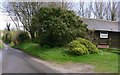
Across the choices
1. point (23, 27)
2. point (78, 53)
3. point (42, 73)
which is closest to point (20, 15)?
point (23, 27)

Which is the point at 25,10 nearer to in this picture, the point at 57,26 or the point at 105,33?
the point at 57,26

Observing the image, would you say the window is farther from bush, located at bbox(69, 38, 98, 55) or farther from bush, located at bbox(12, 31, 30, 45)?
bush, located at bbox(69, 38, 98, 55)

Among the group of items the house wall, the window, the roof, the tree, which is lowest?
the house wall

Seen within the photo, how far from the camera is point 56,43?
12219 mm

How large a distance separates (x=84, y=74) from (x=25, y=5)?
39.9 feet

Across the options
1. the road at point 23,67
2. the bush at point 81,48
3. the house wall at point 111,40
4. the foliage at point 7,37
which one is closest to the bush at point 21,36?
the foliage at point 7,37

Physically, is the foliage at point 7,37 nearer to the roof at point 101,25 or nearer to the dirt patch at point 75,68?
the roof at point 101,25

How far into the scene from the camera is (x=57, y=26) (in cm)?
1186

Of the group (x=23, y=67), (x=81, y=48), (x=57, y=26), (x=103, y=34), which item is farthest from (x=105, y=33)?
(x=23, y=67)

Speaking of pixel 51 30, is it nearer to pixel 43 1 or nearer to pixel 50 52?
pixel 50 52

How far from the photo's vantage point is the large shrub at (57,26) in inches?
470

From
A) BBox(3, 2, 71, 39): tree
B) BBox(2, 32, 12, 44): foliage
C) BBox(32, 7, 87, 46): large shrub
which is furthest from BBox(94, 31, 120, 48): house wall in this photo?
BBox(2, 32, 12, 44): foliage

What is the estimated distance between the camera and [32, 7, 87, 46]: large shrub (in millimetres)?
11930

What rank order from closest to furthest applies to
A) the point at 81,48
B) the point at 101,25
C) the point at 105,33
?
1. the point at 81,48
2. the point at 105,33
3. the point at 101,25
